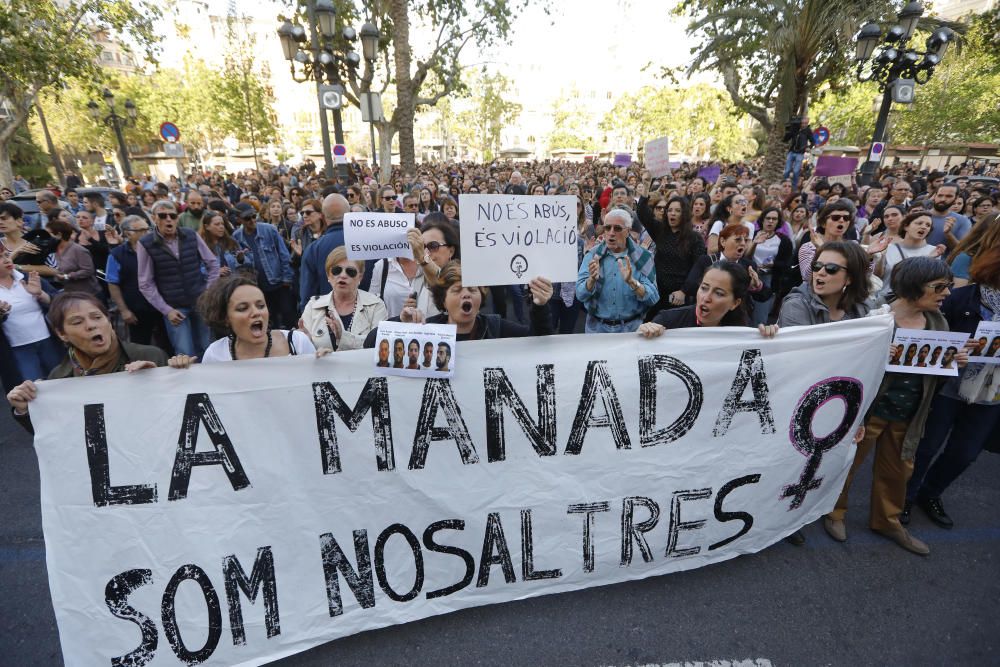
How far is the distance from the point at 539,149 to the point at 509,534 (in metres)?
110

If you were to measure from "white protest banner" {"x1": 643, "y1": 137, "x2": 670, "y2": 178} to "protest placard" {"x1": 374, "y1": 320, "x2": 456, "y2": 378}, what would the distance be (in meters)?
6.21

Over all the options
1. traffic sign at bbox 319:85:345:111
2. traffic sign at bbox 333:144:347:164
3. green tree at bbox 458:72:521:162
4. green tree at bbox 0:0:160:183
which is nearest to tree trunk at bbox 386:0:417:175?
traffic sign at bbox 333:144:347:164

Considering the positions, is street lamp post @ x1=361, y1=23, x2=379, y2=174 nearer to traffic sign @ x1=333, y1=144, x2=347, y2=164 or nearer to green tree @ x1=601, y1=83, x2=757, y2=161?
traffic sign @ x1=333, y1=144, x2=347, y2=164

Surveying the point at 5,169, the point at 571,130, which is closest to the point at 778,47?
the point at 5,169

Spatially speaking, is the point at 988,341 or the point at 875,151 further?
the point at 875,151

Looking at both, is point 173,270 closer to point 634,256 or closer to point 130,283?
point 130,283

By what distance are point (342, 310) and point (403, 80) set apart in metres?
15.9

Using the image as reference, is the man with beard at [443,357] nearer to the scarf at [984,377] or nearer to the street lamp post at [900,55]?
the scarf at [984,377]

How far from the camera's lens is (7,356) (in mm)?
3766

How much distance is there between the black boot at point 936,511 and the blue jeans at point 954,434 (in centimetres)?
13

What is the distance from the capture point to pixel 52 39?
14875 mm

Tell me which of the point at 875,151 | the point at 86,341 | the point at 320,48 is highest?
the point at 320,48

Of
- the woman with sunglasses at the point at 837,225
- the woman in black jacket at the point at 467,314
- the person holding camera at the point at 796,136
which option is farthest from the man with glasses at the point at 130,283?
the person holding camera at the point at 796,136

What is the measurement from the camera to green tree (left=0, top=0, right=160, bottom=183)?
13906mm
